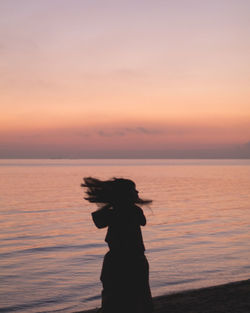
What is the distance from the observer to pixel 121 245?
15.6 ft

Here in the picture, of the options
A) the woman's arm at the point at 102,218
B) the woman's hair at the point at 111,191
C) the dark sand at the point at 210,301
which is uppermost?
the woman's hair at the point at 111,191

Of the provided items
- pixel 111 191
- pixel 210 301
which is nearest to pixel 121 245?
pixel 111 191

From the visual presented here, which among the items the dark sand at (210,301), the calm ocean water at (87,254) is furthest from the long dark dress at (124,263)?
the dark sand at (210,301)

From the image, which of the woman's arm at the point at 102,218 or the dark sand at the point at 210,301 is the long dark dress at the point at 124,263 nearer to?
A: the woman's arm at the point at 102,218

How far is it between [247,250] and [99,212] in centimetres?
1524

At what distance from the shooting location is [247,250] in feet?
60.0

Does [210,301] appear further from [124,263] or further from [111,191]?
[111,191]

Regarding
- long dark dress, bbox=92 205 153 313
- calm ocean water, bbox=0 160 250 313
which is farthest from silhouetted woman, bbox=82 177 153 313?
calm ocean water, bbox=0 160 250 313


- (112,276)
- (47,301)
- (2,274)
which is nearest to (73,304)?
(47,301)

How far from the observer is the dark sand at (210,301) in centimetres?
892

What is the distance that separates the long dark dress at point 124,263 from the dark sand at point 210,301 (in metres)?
4.43

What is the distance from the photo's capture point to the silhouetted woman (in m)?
4.73

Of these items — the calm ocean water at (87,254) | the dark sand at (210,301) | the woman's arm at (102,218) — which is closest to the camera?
the woman's arm at (102,218)

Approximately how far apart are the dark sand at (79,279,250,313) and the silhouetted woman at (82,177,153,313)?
14.6 feet
